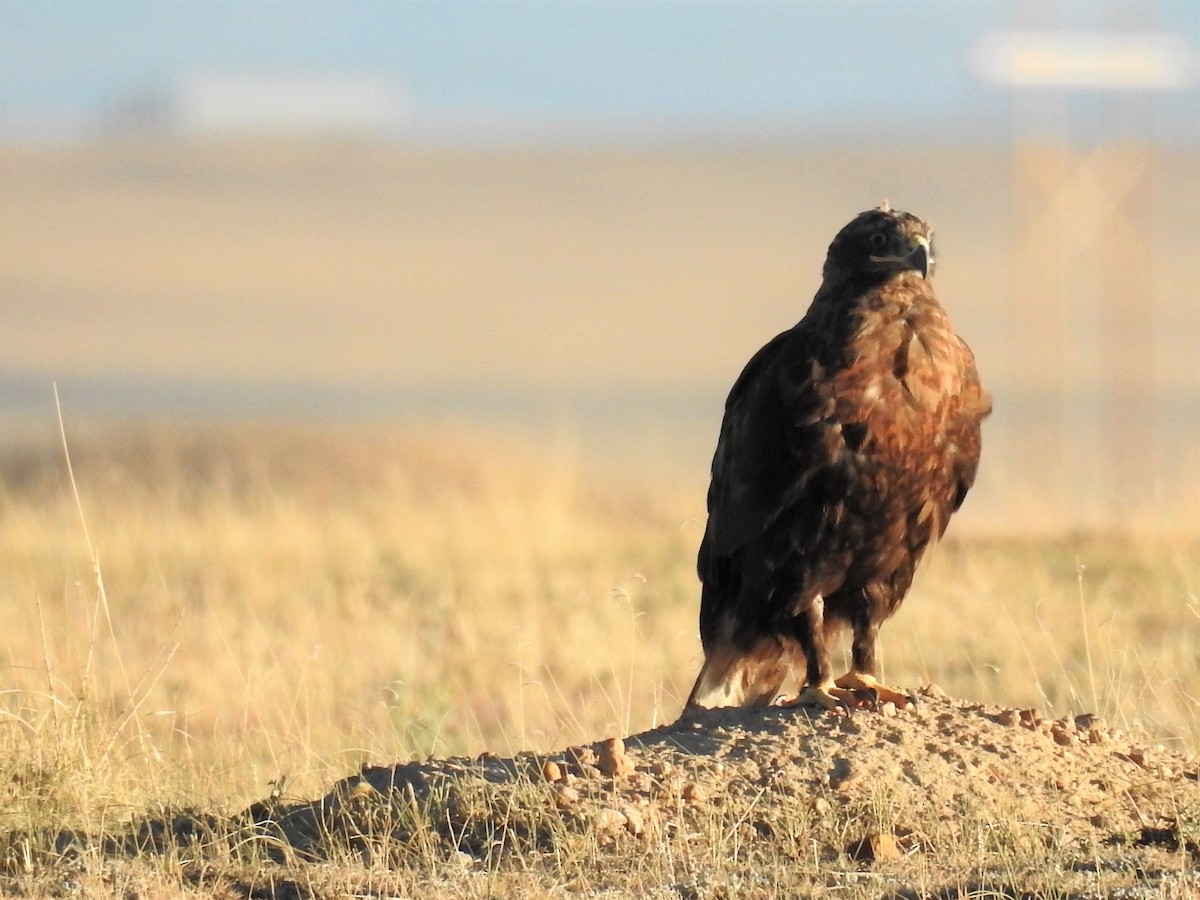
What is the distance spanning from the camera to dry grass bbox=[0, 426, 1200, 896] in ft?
18.0

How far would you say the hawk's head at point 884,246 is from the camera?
5617 millimetres

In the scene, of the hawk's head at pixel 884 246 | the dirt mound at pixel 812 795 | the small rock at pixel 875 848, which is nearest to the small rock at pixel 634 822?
the dirt mound at pixel 812 795

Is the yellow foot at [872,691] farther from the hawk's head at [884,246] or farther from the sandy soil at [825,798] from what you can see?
the hawk's head at [884,246]

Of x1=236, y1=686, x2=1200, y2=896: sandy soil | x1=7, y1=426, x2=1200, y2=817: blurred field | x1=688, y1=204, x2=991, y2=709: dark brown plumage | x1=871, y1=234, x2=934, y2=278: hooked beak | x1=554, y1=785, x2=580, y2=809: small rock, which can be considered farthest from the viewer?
x1=7, y1=426, x2=1200, y2=817: blurred field

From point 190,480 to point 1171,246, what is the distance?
39017 millimetres

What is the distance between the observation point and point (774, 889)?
4.37 metres

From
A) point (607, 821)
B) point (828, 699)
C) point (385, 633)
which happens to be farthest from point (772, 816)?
point (385, 633)

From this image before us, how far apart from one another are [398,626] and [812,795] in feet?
15.7

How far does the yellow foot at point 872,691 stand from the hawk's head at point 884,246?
3.79ft

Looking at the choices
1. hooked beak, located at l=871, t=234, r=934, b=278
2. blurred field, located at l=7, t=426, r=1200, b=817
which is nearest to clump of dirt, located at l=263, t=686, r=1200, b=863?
blurred field, located at l=7, t=426, r=1200, b=817

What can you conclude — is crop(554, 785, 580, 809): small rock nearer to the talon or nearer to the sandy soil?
the sandy soil

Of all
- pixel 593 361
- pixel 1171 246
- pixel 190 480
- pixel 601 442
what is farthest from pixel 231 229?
pixel 190 480

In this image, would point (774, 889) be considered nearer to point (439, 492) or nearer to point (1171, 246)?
point (439, 492)

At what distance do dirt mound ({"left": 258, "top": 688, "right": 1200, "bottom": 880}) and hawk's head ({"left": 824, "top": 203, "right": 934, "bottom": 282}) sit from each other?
50.3 inches
